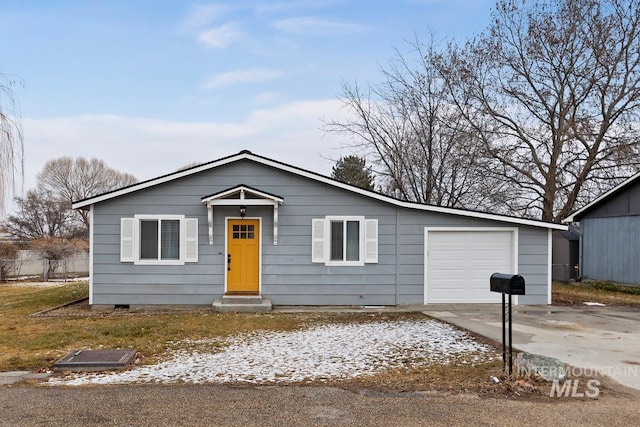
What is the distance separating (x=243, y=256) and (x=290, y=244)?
1.17 metres

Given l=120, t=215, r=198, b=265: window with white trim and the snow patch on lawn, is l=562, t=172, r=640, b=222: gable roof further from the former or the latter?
Answer: l=120, t=215, r=198, b=265: window with white trim

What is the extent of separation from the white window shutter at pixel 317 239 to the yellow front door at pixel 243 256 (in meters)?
1.33

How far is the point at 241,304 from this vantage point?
36.6ft

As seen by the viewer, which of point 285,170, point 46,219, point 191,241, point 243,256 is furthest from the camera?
point 46,219

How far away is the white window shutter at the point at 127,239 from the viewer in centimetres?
1152

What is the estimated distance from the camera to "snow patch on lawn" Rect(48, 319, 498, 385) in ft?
18.9

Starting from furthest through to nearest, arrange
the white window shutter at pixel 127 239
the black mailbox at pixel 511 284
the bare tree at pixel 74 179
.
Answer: the bare tree at pixel 74 179 < the white window shutter at pixel 127 239 < the black mailbox at pixel 511 284

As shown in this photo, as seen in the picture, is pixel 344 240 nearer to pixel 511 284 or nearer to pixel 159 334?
pixel 159 334

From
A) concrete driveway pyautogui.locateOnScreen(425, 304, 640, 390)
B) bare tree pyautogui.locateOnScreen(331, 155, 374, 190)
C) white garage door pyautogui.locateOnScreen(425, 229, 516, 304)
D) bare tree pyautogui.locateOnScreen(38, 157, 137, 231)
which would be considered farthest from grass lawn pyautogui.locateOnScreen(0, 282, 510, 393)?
bare tree pyautogui.locateOnScreen(38, 157, 137, 231)

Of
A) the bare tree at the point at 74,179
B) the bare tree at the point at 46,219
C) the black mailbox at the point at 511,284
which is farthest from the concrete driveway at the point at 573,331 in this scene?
the bare tree at the point at 74,179

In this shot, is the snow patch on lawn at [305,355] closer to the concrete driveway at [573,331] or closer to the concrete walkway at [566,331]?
the concrete walkway at [566,331]

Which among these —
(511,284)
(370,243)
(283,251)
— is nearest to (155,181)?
(283,251)

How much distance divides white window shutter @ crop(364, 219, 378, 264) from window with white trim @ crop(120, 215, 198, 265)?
13.3 feet

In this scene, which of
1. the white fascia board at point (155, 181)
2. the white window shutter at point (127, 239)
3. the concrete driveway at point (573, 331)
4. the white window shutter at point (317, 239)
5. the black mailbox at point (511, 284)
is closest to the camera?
the black mailbox at point (511, 284)
